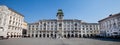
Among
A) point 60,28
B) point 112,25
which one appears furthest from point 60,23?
point 112,25

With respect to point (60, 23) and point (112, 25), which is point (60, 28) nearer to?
point (60, 23)

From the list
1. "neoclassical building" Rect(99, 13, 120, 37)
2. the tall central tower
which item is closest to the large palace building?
the tall central tower

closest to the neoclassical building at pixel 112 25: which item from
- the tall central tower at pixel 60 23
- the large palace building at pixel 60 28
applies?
the large palace building at pixel 60 28

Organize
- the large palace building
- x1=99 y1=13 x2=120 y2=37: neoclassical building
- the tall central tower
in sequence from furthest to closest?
the large palace building < the tall central tower < x1=99 y1=13 x2=120 y2=37: neoclassical building

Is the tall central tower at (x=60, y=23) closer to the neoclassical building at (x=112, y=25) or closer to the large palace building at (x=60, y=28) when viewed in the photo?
the large palace building at (x=60, y=28)

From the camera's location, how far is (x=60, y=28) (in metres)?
78.8

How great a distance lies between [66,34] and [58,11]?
18.8 metres

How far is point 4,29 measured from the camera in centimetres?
4238

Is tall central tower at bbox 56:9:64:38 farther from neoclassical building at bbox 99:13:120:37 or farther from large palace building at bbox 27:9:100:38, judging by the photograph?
neoclassical building at bbox 99:13:120:37

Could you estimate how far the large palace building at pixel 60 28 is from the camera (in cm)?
7831

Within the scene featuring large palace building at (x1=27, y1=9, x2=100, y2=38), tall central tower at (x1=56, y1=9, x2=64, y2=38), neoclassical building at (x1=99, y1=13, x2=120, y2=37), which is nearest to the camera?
neoclassical building at (x1=99, y1=13, x2=120, y2=37)

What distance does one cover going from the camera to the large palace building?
7831 centimetres

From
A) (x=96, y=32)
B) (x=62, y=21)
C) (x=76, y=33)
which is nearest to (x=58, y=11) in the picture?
(x=62, y=21)

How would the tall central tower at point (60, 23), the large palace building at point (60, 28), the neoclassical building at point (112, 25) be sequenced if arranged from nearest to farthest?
the neoclassical building at point (112, 25), the tall central tower at point (60, 23), the large palace building at point (60, 28)
